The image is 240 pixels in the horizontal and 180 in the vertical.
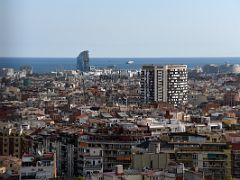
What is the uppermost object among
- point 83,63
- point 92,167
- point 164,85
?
point 164,85

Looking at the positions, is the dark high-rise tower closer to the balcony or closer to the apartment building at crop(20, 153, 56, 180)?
the balcony

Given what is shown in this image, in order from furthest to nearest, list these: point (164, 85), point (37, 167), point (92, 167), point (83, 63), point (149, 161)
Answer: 1. point (83, 63)
2. point (164, 85)
3. point (92, 167)
4. point (149, 161)
5. point (37, 167)

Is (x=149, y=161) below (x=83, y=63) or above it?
above

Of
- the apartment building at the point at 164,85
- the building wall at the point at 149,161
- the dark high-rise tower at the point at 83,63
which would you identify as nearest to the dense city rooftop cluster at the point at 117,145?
the building wall at the point at 149,161

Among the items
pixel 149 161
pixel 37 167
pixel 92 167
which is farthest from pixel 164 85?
pixel 37 167

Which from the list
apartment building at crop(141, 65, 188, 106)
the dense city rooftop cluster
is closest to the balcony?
the dense city rooftop cluster

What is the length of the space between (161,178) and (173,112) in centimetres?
818

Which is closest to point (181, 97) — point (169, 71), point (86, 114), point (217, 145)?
point (169, 71)

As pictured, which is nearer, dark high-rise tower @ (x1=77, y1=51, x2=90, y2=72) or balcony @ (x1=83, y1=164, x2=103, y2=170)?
balcony @ (x1=83, y1=164, x2=103, y2=170)

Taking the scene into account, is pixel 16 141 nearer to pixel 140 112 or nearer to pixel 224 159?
pixel 224 159

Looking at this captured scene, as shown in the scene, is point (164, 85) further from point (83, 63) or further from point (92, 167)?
point (83, 63)

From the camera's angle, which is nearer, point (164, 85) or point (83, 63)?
point (164, 85)

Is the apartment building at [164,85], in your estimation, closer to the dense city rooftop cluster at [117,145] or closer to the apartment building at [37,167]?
the dense city rooftop cluster at [117,145]

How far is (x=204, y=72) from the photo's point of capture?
124ft
